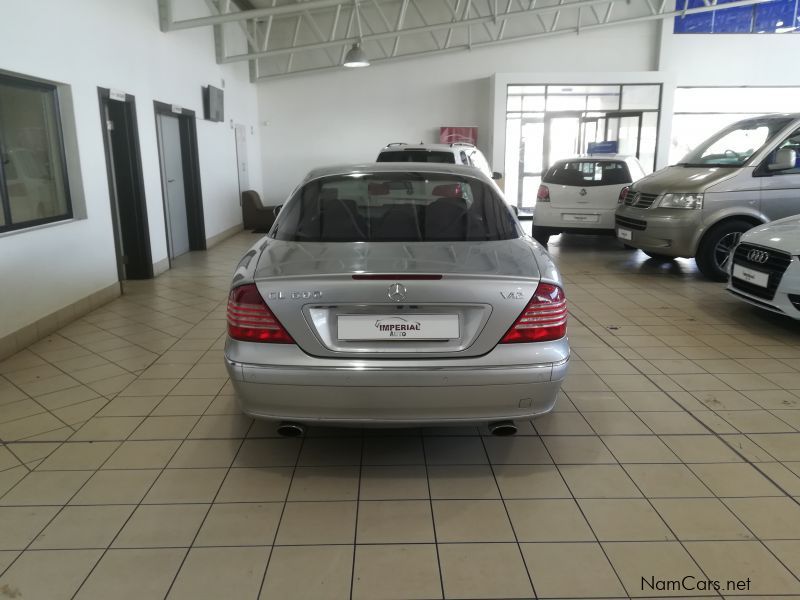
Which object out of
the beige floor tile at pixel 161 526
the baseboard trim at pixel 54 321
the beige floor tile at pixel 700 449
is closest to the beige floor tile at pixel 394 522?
the beige floor tile at pixel 161 526

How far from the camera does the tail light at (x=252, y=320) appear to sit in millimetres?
2570

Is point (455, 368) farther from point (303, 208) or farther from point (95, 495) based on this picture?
point (95, 495)

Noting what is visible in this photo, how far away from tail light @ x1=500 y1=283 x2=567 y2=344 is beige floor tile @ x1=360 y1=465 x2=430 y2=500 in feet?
2.60

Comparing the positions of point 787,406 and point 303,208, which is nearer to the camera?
point 303,208

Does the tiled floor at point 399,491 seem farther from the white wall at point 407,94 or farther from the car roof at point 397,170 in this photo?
the white wall at point 407,94

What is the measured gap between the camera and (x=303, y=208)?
3395 mm

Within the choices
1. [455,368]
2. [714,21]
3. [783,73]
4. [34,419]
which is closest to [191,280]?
[34,419]

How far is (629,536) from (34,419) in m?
3.25

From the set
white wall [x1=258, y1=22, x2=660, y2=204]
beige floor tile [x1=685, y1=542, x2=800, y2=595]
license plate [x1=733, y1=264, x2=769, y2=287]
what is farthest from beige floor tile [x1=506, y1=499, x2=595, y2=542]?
white wall [x1=258, y1=22, x2=660, y2=204]

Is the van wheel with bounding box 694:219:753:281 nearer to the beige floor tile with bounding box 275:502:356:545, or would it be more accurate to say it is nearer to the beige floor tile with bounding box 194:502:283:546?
the beige floor tile with bounding box 275:502:356:545

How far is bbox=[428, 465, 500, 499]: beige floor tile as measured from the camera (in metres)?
2.73

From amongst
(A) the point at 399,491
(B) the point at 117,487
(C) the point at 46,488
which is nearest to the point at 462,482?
(A) the point at 399,491

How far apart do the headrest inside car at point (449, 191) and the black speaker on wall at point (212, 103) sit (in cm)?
772

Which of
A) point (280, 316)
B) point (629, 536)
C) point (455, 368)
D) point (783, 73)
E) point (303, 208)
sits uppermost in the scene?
point (783, 73)
